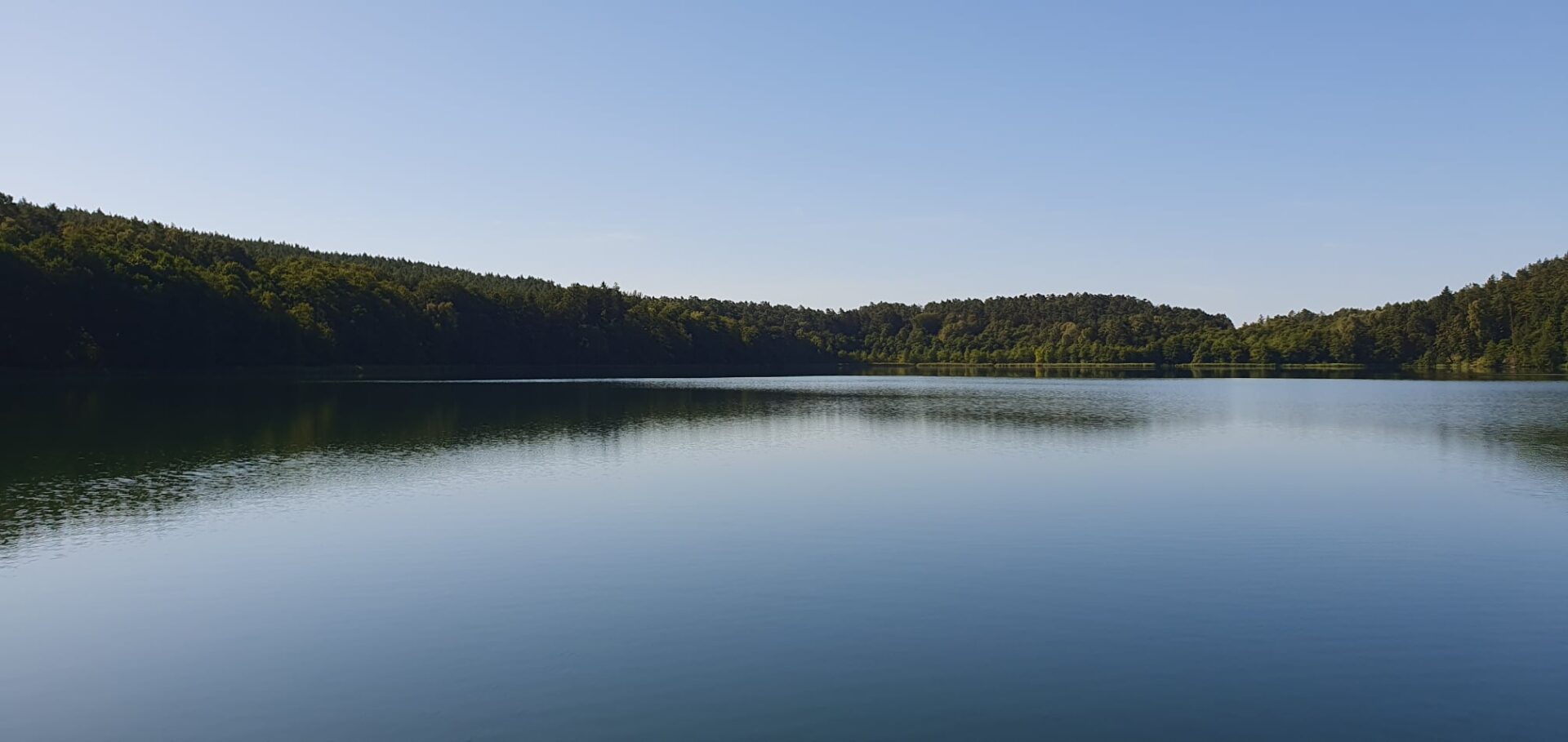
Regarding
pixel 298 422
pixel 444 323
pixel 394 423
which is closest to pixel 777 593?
pixel 394 423

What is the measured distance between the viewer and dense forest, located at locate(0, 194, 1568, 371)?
2643 inches

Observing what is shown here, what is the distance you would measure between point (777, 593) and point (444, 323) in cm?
10099

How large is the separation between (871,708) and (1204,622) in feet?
15.4

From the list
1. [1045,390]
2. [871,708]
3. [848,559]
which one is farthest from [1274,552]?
[1045,390]

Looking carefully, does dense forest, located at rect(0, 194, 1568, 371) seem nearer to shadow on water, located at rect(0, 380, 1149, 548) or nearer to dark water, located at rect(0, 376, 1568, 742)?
shadow on water, located at rect(0, 380, 1149, 548)

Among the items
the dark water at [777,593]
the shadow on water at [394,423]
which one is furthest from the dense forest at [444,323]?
the dark water at [777,593]

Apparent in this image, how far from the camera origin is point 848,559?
46.7 ft

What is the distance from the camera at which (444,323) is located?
106 m

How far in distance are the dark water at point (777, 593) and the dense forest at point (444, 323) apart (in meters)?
45.4

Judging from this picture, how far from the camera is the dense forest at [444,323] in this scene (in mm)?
67125

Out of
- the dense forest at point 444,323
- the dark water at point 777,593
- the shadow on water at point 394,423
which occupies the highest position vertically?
the dense forest at point 444,323

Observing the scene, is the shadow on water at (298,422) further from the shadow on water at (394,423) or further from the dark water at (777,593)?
the dark water at (777,593)

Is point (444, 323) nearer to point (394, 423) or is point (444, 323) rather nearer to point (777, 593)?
point (394, 423)

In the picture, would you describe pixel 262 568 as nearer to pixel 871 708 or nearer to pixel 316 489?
pixel 316 489
